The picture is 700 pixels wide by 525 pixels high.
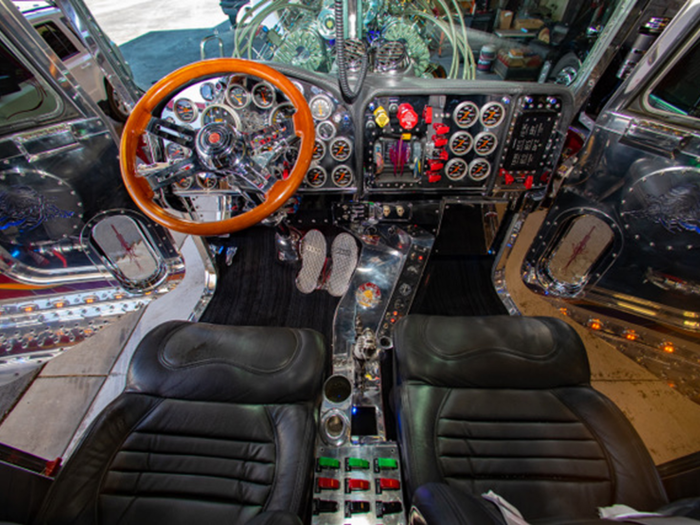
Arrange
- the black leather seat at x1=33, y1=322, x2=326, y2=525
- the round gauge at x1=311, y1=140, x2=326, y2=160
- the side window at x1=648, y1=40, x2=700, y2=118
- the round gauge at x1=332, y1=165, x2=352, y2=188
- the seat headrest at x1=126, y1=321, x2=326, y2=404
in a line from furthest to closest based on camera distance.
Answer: the round gauge at x1=332, y1=165, x2=352, y2=188
the round gauge at x1=311, y1=140, x2=326, y2=160
the side window at x1=648, y1=40, x2=700, y2=118
the seat headrest at x1=126, y1=321, x2=326, y2=404
the black leather seat at x1=33, y1=322, x2=326, y2=525

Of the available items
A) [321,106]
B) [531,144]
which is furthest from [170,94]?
[531,144]

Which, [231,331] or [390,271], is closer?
[231,331]

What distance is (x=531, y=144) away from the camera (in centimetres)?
183

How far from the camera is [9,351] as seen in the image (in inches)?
81.3

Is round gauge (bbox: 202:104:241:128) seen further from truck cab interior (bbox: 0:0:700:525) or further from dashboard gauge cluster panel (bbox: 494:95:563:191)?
dashboard gauge cluster panel (bbox: 494:95:563:191)

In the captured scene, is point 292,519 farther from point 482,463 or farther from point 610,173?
point 610,173

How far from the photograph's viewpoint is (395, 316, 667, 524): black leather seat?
100 cm

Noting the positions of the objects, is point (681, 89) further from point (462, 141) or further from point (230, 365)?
point (230, 365)

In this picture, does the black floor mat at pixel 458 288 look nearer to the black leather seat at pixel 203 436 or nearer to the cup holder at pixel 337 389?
the cup holder at pixel 337 389

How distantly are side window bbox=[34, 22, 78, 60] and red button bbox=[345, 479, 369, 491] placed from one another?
12.2ft

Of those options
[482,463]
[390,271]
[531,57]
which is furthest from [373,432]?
[531,57]

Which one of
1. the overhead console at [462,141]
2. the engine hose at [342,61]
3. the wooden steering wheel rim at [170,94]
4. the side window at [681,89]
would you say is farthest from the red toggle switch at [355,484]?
the side window at [681,89]

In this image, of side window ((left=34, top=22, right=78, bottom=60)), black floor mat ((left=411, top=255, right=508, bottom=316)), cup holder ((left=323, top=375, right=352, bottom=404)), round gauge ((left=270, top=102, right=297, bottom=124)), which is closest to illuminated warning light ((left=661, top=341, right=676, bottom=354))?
black floor mat ((left=411, top=255, right=508, bottom=316))

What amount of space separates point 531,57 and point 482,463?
5.21 metres
